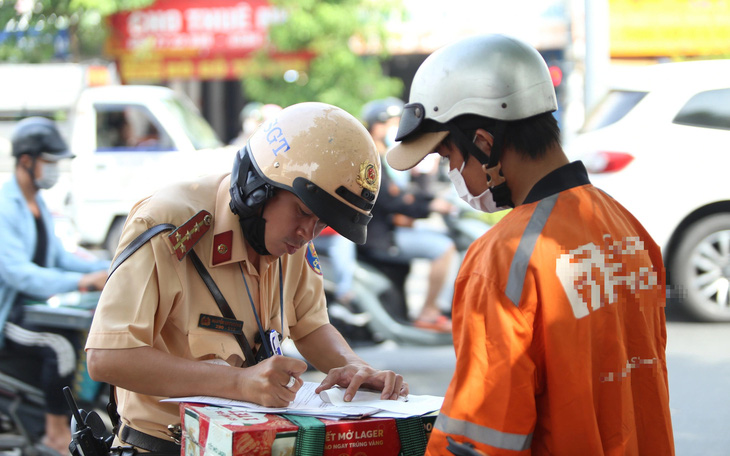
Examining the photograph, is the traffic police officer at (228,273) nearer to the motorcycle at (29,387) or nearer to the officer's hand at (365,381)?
the officer's hand at (365,381)

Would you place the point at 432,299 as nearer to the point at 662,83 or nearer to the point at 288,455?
the point at 662,83

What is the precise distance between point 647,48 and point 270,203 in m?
16.4

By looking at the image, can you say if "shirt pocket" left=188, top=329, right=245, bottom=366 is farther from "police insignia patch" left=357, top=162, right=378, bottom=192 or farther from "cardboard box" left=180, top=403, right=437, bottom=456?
"police insignia patch" left=357, top=162, right=378, bottom=192

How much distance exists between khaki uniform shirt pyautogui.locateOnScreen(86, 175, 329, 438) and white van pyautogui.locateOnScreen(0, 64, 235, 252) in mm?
8246

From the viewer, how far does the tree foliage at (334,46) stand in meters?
15.9

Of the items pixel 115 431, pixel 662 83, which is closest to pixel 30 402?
pixel 115 431

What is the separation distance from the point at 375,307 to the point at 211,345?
13.6ft

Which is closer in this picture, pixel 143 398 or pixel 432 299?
pixel 143 398

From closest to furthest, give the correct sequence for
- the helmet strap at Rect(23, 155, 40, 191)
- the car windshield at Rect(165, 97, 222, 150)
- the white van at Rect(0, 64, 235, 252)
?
the helmet strap at Rect(23, 155, 40, 191) < the white van at Rect(0, 64, 235, 252) < the car windshield at Rect(165, 97, 222, 150)

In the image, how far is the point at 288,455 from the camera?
181cm

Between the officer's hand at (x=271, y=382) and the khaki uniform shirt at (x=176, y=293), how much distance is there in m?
0.17

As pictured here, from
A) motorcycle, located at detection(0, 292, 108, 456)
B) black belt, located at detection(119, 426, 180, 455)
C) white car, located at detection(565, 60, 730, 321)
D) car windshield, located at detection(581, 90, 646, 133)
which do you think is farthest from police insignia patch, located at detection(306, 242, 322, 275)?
car windshield, located at detection(581, 90, 646, 133)

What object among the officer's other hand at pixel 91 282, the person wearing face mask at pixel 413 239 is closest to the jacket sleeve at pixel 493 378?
the officer's other hand at pixel 91 282

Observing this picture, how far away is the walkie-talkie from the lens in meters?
2.26
